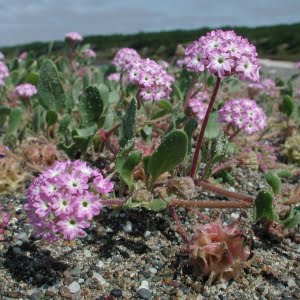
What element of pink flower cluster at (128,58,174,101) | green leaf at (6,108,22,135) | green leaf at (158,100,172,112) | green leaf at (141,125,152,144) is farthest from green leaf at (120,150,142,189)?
green leaf at (158,100,172,112)

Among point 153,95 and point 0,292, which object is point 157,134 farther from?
point 0,292

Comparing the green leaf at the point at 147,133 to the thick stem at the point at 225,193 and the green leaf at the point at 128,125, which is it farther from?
the thick stem at the point at 225,193

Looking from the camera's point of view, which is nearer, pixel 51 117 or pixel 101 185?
pixel 101 185

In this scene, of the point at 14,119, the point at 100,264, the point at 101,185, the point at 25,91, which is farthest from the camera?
the point at 25,91

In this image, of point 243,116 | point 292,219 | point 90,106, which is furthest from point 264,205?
point 90,106

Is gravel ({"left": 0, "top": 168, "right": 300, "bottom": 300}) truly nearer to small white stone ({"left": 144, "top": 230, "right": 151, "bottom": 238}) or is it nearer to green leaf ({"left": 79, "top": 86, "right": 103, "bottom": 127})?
small white stone ({"left": 144, "top": 230, "right": 151, "bottom": 238})

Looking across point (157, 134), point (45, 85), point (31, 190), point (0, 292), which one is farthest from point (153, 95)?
point (0, 292)

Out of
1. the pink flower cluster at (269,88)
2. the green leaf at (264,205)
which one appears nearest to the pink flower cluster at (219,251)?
the green leaf at (264,205)

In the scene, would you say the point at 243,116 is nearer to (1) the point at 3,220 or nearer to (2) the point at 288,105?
(2) the point at 288,105
